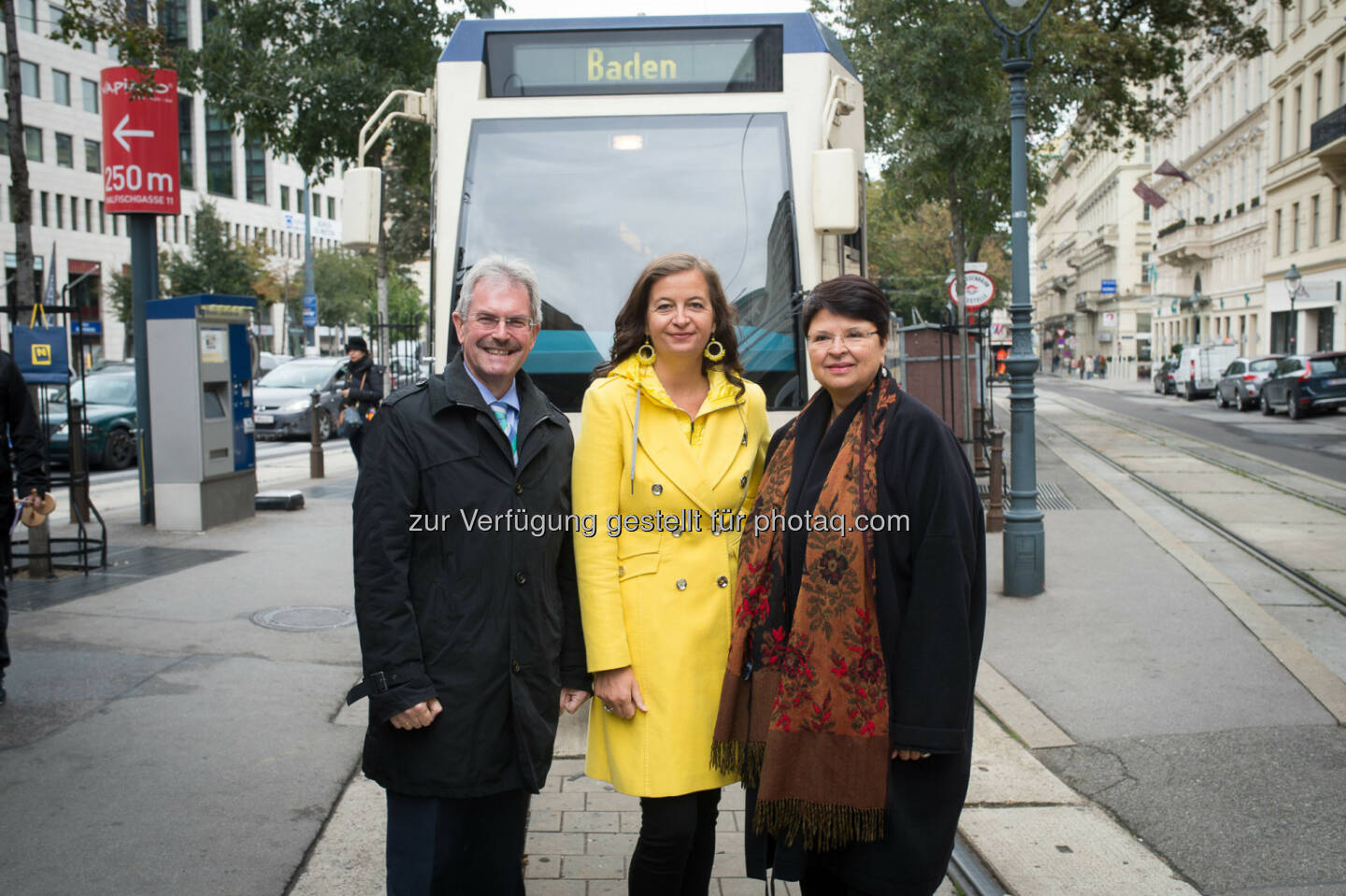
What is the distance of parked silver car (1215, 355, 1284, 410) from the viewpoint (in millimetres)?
31930

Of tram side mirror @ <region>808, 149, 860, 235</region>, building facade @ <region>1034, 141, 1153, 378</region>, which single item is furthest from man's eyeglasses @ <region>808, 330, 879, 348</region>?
building facade @ <region>1034, 141, 1153, 378</region>

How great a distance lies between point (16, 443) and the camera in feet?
17.3

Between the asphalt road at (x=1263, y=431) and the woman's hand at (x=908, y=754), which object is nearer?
the woman's hand at (x=908, y=754)

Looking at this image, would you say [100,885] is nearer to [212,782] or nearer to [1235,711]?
[212,782]

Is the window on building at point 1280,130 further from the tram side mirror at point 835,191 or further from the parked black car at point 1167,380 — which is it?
the tram side mirror at point 835,191

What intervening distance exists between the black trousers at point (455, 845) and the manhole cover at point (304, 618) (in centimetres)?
447

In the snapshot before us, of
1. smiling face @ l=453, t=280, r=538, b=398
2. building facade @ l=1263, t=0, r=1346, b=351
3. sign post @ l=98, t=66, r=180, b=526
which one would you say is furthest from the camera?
building facade @ l=1263, t=0, r=1346, b=351

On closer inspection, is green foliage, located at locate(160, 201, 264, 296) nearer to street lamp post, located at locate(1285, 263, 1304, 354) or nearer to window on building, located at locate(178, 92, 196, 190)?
window on building, located at locate(178, 92, 196, 190)

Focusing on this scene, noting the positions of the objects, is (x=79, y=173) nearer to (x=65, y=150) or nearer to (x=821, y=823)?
(x=65, y=150)

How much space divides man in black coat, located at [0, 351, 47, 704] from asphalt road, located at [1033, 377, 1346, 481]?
15.1 meters

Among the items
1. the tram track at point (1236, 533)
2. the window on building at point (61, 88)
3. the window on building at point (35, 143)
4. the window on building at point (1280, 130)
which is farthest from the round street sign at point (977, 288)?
the window on building at point (61, 88)

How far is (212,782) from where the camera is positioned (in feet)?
14.5

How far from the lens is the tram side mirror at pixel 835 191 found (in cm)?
579

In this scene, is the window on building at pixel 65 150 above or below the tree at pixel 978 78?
above
